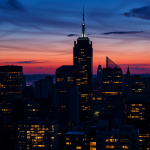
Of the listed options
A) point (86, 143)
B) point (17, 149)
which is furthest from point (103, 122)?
point (17, 149)

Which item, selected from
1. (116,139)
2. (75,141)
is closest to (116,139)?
(116,139)

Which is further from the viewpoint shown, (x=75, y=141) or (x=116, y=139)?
(x=75, y=141)

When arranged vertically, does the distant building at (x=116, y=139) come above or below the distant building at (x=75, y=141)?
above

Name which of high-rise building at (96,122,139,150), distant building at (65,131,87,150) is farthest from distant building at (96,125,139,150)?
distant building at (65,131,87,150)

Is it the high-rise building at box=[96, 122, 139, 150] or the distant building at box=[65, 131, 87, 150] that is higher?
the high-rise building at box=[96, 122, 139, 150]

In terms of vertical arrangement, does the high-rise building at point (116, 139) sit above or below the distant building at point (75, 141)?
above

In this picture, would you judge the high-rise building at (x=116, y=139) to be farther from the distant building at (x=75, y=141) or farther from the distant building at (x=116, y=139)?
the distant building at (x=75, y=141)

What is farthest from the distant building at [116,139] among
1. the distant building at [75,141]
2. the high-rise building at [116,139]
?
the distant building at [75,141]

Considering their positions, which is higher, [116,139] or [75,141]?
[116,139]

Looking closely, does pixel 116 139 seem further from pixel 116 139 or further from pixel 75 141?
pixel 75 141

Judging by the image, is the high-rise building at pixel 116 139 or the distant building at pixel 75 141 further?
the distant building at pixel 75 141

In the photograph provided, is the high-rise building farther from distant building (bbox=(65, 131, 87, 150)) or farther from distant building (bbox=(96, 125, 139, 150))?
distant building (bbox=(65, 131, 87, 150))

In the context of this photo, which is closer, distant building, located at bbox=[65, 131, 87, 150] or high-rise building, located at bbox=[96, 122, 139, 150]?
high-rise building, located at bbox=[96, 122, 139, 150]

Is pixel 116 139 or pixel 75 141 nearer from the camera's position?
pixel 116 139
